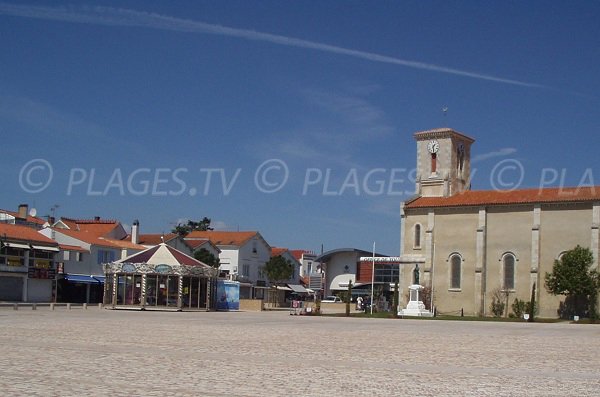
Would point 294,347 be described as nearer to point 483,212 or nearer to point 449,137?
point 483,212

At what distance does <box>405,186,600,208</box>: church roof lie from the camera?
208 ft

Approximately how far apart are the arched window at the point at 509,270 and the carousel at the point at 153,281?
26587 mm

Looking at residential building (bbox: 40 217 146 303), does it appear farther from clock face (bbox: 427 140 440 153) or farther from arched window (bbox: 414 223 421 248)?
clock face (bbox: 427 140 440 153)

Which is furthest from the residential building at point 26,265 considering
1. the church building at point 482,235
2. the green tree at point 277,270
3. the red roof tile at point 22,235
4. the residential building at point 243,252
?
the green tree at point 277,270

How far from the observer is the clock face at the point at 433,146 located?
76831mm

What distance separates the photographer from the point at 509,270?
66.4 m

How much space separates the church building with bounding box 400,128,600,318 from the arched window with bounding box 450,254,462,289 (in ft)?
0.30

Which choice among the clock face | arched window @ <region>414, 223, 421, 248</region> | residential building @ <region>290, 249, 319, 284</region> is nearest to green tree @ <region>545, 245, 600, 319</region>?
arched window @ <region>414, 223, 421, 248</region>

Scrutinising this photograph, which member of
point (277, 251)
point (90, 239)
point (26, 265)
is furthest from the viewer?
point (277, 251)

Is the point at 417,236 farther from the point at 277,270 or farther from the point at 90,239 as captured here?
the point at 90,239

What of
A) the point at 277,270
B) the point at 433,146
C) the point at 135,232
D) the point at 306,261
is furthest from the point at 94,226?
the point at 306,261

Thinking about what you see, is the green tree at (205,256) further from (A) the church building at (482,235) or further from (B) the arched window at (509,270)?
(B) the arched window at (509,270)

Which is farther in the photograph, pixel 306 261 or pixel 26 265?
pixel 306 261

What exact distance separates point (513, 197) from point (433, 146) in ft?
40.1
